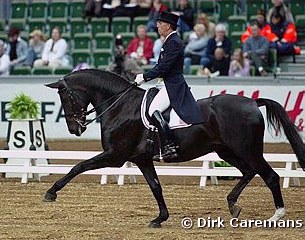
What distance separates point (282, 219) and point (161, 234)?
1.59 m

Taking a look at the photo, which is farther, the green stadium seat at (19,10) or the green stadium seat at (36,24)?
the green stadium seat at (19,10)

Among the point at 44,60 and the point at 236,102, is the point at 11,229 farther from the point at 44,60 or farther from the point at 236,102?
the point at 44,60

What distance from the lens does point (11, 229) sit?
10.1 metres

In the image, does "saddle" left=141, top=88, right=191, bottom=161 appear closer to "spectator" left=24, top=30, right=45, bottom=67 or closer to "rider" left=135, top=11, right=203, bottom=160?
"rider" left=135, top=11, right=203, bottom=160

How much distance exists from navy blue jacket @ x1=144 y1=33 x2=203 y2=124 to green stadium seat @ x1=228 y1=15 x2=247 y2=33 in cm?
1121

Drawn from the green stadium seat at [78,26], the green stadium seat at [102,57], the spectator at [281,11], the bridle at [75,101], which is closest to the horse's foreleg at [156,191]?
the bridle at [75,101]

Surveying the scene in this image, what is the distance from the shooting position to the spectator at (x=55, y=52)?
2123 centimetres

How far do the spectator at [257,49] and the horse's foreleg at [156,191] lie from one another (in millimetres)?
9420

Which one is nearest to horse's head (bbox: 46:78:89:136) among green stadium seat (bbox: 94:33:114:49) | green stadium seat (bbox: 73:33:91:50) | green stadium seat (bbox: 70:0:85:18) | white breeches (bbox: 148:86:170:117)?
white breeches (bbox: 148:86:170:117)

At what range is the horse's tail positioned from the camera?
1084cm

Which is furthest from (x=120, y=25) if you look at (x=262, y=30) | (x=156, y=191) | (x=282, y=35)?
(x=156, y=191)

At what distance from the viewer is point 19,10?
24.3 meters

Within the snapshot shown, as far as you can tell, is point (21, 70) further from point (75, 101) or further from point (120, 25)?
point (75, 101)

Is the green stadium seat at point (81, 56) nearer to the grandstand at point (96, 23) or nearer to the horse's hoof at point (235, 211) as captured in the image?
the grandstand at point (96, 23)
